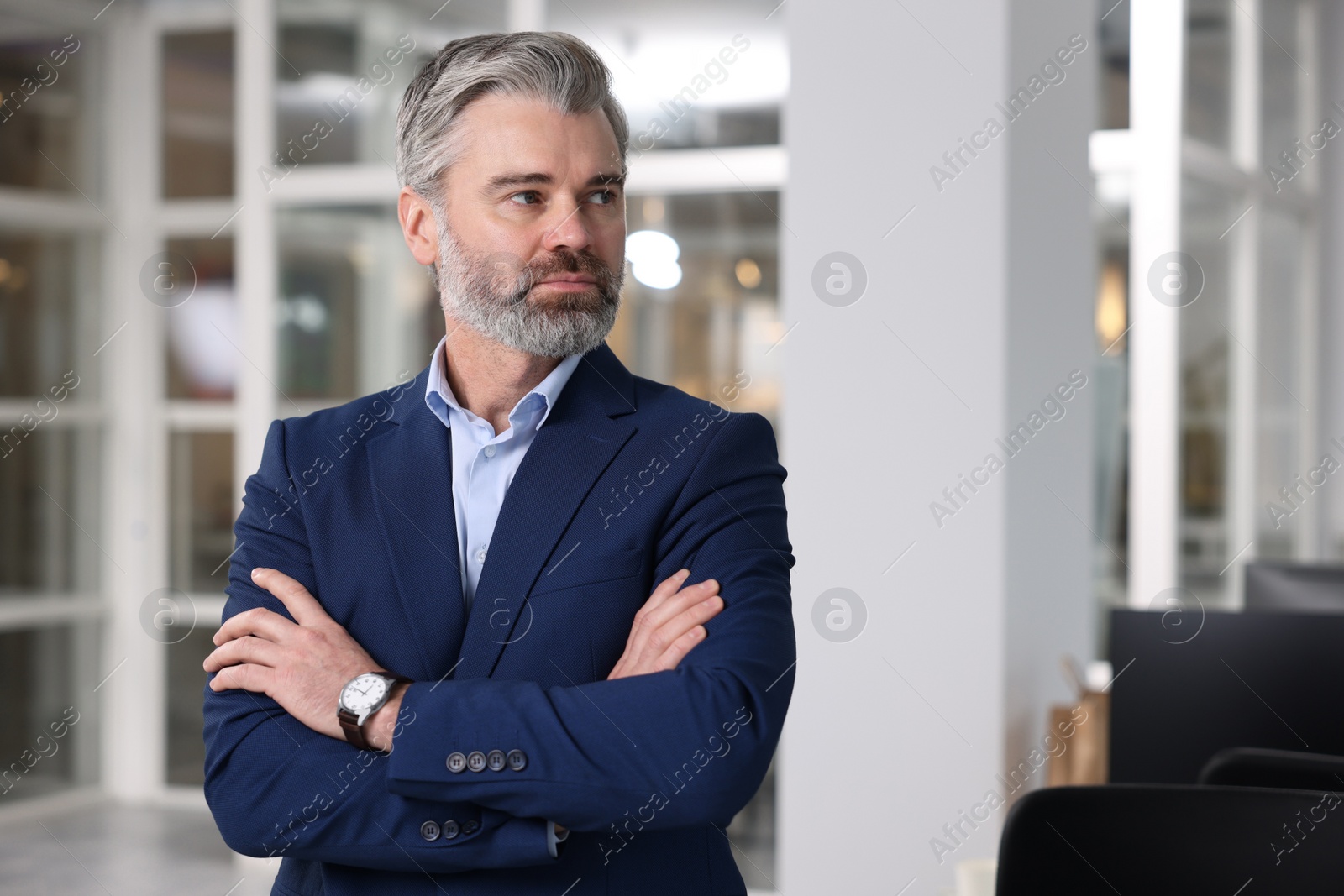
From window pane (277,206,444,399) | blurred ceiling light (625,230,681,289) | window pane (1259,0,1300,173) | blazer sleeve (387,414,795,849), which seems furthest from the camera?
window pane (1259,0,1300,173)

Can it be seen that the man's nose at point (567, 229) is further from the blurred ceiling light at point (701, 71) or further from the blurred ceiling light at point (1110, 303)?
the blurred ceiling light at point (1110, 303)

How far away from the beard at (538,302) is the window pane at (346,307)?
355 centimetres

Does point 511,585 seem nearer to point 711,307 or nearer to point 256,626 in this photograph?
point 256,626

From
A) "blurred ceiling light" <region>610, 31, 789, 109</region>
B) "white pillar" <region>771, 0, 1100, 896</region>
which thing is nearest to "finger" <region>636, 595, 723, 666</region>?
"white pillar" <region>771, 0, 1100, 896</region>

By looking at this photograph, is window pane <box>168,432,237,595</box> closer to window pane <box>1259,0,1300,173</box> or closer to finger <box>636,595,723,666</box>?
finger <box>636,595,723,666</box>

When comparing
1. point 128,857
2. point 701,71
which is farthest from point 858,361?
point 128,857

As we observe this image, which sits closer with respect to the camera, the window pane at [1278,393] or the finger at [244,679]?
the finger at [244,679]

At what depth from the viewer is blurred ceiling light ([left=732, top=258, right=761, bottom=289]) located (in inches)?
178

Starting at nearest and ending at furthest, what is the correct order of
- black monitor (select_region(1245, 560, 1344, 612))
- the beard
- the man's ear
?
the beard, the man's ear, black monitor (select_region(1245, 560, 1344, 612))

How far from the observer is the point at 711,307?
453cm

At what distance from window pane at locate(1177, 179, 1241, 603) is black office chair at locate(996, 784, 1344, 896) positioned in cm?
350

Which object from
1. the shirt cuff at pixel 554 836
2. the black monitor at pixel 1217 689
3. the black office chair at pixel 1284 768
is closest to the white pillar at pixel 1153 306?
the black monitor at pixel 1217 689

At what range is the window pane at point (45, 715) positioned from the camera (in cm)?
514

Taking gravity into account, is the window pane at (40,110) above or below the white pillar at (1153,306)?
above
